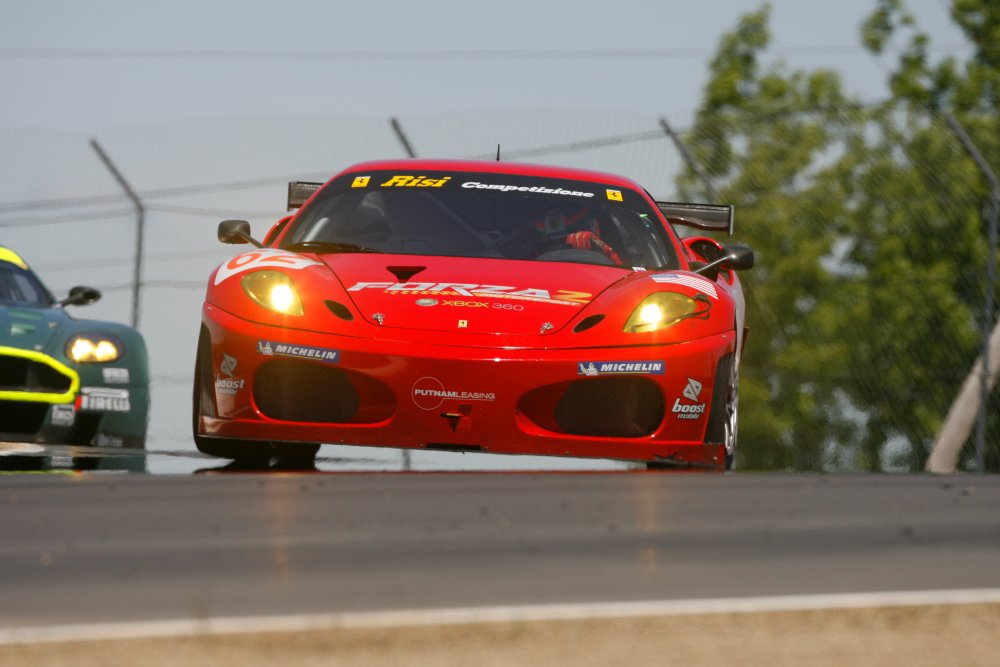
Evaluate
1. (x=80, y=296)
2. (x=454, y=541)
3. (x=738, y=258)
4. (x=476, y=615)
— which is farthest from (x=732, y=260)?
(x=476, y=615)

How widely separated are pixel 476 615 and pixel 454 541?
130 centimetres

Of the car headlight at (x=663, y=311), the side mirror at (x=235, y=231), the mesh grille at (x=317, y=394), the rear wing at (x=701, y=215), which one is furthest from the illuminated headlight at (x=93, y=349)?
the car headlight at (x=663, y=311)

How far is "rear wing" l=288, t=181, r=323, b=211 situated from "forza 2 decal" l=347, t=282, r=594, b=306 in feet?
8.43

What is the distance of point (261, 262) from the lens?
7000 mm

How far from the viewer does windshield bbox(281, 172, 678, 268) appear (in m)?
7.59

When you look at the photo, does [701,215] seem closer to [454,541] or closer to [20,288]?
[20,288]

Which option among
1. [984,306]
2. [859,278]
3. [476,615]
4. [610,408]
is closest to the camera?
[476,615]

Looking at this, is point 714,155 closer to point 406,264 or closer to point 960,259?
point 960,259

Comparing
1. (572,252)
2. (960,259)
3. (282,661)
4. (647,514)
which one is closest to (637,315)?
(572,252)

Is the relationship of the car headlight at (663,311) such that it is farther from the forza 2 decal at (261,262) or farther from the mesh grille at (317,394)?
the forza 2 decal at (261,262)

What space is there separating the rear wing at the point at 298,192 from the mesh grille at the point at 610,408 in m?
3.08

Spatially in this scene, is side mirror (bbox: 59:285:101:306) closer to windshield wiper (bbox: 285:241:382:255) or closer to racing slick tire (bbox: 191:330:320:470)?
racing slick tire (bbox: 191:330:320:470)

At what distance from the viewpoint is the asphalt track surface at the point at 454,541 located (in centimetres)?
385

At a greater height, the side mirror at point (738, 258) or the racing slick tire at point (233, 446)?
the side mirror at point (738, 258)
